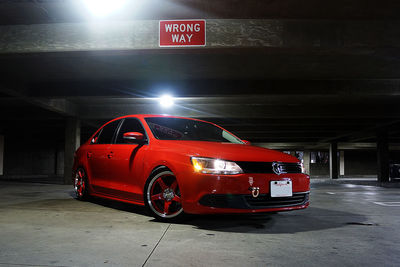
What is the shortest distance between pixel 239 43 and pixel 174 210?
381cm

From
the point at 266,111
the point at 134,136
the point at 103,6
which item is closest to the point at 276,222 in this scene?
the point at 134,136

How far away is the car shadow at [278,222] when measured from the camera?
153 inches

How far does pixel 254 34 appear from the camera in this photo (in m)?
6.68

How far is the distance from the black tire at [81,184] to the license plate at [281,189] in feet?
11.1

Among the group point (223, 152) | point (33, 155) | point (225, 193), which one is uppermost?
point (223, 152)

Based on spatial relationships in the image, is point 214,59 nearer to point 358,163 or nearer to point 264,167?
point 264,167

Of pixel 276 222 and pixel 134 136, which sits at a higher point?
pixel 134 136

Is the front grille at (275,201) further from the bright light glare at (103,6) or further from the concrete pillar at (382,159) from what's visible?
the concrete pillar at (382,159)

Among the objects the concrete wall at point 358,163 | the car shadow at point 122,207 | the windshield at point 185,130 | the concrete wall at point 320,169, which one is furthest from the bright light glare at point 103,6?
the concrete wall at point 358,163

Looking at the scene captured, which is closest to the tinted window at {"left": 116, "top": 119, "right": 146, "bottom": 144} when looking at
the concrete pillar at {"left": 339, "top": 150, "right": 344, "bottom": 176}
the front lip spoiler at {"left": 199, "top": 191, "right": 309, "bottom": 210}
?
the front lip spoiler at {"left": 199, "top": 191, "right": 309, "bottom": 210}

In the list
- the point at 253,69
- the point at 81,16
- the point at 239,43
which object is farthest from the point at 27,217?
the point at 253,69

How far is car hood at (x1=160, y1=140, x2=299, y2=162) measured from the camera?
388 centimetres

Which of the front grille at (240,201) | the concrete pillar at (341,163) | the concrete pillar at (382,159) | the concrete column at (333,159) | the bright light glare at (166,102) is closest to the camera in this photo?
the front grille at (240,201)

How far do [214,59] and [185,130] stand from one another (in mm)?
4560
